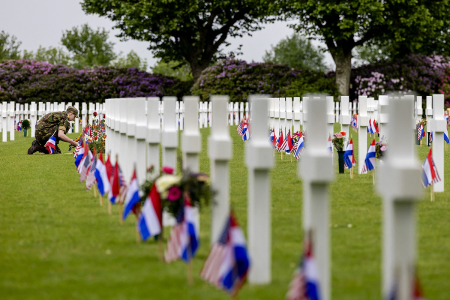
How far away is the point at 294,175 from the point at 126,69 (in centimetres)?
3519

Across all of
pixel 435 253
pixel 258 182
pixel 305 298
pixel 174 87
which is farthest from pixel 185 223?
pixel 174 87

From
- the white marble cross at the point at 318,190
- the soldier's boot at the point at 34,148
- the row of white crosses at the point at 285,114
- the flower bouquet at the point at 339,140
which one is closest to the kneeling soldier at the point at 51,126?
the soldier's boot at the point at 34,148

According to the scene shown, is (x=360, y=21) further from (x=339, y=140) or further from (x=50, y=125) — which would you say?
(x=339, y=140)

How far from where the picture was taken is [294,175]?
41.4 feet

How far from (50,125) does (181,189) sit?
13.1 m

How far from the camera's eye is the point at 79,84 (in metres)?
45.2

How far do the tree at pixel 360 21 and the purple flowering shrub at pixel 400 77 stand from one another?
1.51 meters

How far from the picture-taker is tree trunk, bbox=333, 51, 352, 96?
39719mm

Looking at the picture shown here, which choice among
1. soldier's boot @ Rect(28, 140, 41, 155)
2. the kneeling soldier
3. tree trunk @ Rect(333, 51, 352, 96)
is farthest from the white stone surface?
tree trunk @ Rect(333, 51, 352, 96)

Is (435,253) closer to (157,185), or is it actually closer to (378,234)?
(378,234)

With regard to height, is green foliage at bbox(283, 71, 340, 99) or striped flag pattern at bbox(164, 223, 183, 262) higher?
green foliage at bbox(283, 71, 340, 99)

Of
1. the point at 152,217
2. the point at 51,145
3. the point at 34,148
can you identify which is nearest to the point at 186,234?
the point at 152,217

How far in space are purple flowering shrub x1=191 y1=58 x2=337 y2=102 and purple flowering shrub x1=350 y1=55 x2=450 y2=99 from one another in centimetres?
217

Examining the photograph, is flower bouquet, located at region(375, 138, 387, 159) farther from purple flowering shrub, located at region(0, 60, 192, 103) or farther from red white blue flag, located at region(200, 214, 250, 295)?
purple flowering shrub, located at region(0, 60, 192, 103)
